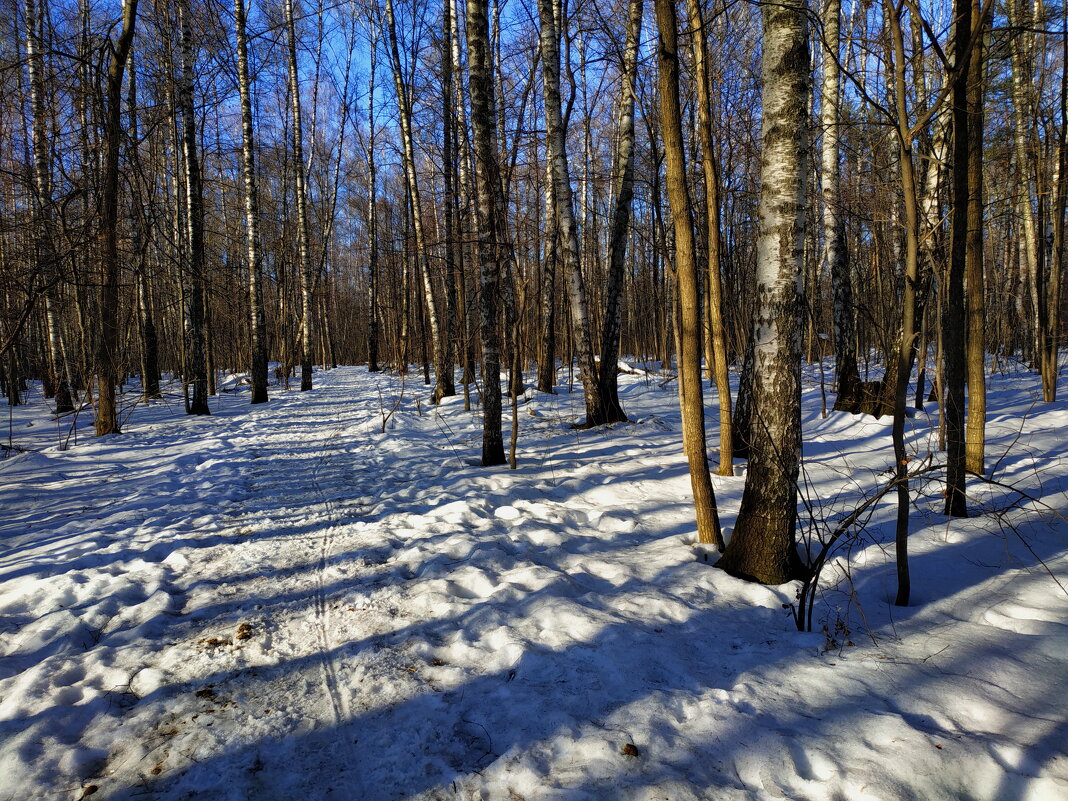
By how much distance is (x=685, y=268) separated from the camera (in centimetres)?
397

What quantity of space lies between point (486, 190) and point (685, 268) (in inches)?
131

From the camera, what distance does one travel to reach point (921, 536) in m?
4.39

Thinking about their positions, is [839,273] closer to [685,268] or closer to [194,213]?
[685,268]

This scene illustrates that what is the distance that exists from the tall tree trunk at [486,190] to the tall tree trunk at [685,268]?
96.7 inches

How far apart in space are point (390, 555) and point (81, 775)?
2337 millimetres

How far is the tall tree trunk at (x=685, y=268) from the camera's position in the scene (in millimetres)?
3745

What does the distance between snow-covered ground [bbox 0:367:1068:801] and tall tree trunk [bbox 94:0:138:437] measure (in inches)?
139

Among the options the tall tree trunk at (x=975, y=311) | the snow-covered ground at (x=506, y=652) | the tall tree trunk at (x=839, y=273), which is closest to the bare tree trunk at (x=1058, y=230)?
the tall tree trunk at (x=839, y=273)

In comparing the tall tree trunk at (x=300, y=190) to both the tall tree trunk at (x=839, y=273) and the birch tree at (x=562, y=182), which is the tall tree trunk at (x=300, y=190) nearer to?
the birch tree at (x=562, y=182)

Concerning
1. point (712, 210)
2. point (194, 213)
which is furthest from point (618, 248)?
point (194, 213)

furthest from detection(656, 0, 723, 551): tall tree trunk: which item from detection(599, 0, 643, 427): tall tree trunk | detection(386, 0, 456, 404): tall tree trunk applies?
detection(386, 0, 456, 404): tall tree trunk

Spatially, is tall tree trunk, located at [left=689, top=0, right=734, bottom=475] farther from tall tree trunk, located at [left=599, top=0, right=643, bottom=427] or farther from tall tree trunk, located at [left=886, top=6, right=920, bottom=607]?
tall tree trunk, located at [left=599, top=0, right=643, bottom=427]

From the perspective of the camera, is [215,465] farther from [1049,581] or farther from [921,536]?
[1049,581]

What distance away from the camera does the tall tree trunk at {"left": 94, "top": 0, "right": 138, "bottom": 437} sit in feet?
23.9
